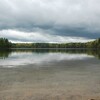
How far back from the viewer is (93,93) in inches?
730

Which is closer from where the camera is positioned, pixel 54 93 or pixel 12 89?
pixel 54 93

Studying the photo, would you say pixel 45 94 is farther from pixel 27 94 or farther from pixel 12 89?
pixel 12 89

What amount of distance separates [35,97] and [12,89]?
12.1ft

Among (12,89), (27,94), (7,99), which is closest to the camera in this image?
(7,99)

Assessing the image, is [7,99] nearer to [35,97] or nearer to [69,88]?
[35,97]

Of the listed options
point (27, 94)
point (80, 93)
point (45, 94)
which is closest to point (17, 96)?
point (27, 94)

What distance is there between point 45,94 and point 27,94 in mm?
1455

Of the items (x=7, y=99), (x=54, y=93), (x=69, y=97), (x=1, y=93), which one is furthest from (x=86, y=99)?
(x=1, y=93)

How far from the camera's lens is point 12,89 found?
19906mm

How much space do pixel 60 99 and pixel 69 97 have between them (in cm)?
91

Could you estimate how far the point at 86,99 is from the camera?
16516 mm

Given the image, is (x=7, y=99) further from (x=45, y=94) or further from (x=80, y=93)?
(x=80, y=93)

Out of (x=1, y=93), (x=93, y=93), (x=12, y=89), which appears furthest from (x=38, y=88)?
(x=93, y=93)

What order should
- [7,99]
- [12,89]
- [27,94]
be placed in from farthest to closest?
[12,89] → [27,94] → [7,99]
